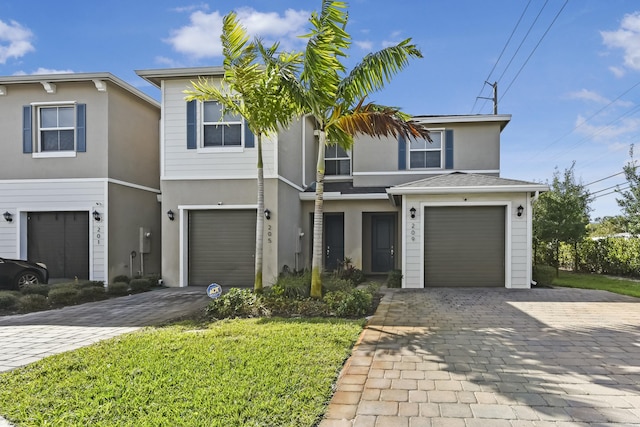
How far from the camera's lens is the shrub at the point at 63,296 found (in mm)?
8789

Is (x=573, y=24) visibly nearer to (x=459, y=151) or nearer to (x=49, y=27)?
(x=459, y=151)

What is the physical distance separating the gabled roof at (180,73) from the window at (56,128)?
8.65ft

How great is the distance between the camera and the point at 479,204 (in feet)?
36.2

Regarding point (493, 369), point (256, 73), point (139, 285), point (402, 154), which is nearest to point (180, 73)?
point (256, 73)

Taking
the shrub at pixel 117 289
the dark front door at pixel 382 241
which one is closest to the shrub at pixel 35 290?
the shrub at pixel 117 289

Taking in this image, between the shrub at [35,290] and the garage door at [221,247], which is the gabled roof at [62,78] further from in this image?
the shrub at [35,290]

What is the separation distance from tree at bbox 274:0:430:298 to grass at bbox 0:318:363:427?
293 centimetres

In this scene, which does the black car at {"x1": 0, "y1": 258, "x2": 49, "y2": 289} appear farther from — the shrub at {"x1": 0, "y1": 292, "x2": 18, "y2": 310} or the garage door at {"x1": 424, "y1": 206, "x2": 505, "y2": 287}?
the garage door at {"x1": 424, "y1": 206, "x2": 505, "y2": 287}

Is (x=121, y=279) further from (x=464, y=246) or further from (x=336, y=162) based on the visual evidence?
(x=464, y=246)

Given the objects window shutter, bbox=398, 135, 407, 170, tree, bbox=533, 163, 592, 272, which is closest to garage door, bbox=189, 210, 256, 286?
window shutter, bbox=398, 135, 407, 170

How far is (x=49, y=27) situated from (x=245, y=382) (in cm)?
1298

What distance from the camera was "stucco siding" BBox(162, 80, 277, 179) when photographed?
1116cm

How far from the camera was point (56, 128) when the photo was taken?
38.0 ft

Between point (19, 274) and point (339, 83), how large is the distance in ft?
31.0
